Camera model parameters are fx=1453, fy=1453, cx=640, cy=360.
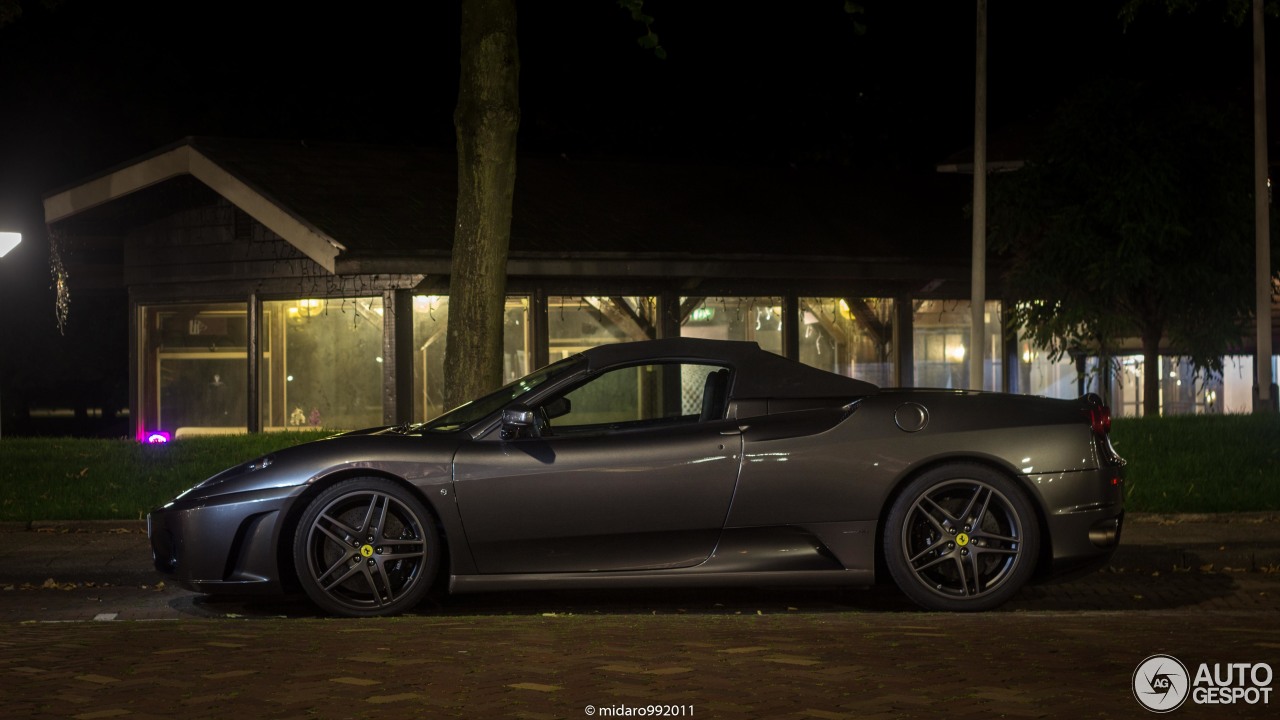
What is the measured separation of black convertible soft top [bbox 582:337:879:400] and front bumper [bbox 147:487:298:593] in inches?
70.6

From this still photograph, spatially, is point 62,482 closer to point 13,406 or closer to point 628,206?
point 628,206

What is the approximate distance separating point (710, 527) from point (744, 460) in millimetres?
377

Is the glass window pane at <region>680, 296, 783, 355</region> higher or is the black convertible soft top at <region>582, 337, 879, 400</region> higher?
the glass window pane at <region>680, 296, 783, 355</region>

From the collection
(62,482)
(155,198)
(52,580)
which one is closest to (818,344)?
(155,198)

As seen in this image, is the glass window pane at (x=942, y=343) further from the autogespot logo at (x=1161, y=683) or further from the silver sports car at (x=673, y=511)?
the autogespot logo at (x=1161, y=683)

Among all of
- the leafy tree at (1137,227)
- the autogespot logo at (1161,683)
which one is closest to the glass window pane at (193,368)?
the leafy tree at (1137,227)

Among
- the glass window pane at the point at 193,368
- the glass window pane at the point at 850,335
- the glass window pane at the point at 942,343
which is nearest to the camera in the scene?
the glass window pane at the point at 193,368

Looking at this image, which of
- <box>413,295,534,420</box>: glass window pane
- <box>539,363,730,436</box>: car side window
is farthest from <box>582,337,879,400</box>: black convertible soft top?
<box>413,295,534,420</box>: glass window pane

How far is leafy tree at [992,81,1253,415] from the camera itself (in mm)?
20172

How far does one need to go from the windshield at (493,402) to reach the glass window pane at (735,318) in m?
12.5

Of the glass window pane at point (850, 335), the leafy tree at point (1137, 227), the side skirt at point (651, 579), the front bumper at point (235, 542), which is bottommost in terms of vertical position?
the side skirt at point (651, 579)

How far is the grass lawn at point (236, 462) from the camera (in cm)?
1148

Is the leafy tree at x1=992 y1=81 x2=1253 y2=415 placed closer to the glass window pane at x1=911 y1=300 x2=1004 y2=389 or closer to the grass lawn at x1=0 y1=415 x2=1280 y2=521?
the glass window pane at x1=911 y1=300 x2=1004 y2=389

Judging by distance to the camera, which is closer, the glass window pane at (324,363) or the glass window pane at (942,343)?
the glass window pane at (324,363)
